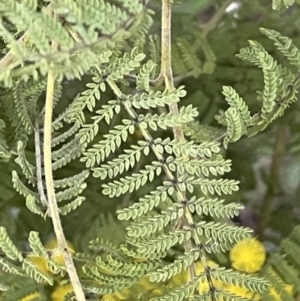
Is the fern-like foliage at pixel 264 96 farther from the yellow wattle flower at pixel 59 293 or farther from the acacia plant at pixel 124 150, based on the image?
the yellow wattle flower at pixel 59 293

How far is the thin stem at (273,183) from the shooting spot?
59 centimetres

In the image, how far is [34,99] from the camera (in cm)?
41

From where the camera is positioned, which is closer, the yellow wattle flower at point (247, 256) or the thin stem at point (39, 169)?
the thin stem at point (39, 169)

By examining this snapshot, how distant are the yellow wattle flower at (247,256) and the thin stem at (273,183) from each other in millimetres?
75

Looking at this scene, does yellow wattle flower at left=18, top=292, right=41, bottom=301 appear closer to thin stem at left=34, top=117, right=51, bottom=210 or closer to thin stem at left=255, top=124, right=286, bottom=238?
thin stem at left=34, top=117, right=51, bottom=210

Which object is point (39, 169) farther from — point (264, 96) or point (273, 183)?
point (273, 183)

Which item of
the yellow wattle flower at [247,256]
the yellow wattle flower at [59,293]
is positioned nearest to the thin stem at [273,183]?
the yellow wattle flower at [247,256]

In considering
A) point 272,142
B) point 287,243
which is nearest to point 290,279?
point 287,243

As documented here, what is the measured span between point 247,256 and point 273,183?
0.11 meters

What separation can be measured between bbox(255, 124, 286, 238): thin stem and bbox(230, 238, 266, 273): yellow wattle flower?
8cm

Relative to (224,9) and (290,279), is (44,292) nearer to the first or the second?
(290,279)

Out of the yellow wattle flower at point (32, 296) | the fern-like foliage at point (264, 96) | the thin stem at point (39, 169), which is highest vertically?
the fern-like foliage at point (264, 96)

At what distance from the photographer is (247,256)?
0.51 metres

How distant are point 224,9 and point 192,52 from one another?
0.26 ft
